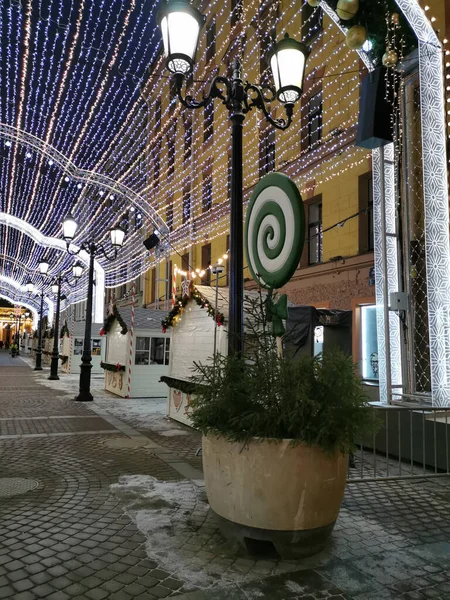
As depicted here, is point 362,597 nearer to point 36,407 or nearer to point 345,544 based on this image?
point 345,544

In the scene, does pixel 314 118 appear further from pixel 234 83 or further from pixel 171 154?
pixel 171 154

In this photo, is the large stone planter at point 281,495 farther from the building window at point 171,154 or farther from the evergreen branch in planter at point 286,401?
the building window at point 171,154

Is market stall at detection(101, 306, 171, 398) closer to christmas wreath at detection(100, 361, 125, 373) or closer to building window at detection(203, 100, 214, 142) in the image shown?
christmas wreath at detection(100, 361, 125, 373)

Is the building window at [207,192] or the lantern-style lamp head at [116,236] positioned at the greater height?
the building window at [207,192]

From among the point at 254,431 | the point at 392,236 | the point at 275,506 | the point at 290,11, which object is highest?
the point at 290,11

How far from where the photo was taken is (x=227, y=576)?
3428mm

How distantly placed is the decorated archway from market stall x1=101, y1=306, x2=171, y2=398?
8.93 metres

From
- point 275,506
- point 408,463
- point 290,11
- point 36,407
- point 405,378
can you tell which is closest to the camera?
point 275,506

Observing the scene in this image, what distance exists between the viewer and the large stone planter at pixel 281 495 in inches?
145

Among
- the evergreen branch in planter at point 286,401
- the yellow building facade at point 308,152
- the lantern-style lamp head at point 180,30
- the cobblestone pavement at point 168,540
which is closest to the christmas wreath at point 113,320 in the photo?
the yellow building facade at point 308,152

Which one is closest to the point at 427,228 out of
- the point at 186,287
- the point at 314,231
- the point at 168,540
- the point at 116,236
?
the point at 186,287

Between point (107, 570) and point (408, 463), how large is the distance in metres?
5.29

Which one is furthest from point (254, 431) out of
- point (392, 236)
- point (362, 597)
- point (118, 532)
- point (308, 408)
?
point (392, 236)

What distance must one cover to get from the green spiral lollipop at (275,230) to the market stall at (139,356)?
10495mm
